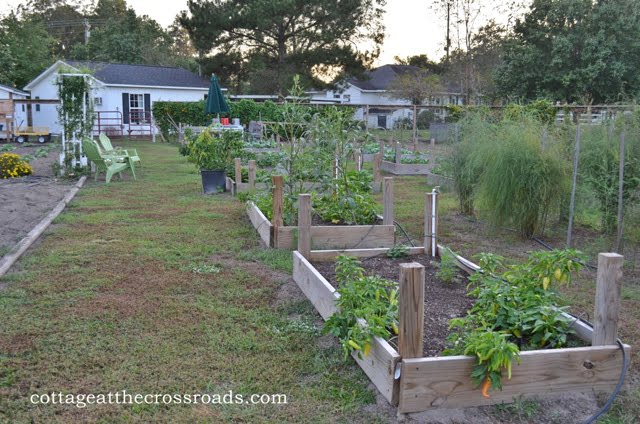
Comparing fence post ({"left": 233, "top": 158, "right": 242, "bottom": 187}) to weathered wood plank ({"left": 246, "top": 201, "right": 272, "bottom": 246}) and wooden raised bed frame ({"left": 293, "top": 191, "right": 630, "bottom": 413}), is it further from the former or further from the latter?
wooden raised bed frame ({"left": 293, "top": 191, "right": 630, "bottom": 413})

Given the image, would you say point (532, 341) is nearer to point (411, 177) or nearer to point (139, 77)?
point (411, 177)

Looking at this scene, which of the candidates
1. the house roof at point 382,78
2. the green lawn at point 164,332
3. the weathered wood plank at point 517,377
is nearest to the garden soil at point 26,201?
the green lawn at point 164,332

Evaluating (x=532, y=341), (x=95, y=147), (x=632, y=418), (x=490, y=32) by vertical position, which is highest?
(x=490, y=32)

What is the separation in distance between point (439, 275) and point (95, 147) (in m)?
9.02

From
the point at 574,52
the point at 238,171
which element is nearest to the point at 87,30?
the point at 574,52

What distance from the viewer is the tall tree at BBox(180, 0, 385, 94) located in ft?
99.2

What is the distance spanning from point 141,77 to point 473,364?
3091 centimetres

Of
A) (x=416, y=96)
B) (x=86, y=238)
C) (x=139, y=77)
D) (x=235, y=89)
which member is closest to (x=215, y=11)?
(x=139, y=77)

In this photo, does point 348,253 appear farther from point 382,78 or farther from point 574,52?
point 382,78

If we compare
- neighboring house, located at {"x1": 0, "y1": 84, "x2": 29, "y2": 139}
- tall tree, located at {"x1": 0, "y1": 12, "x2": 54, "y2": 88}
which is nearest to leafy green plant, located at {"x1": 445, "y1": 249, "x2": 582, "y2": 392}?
neighboring house, located at {"x1": 0, "y1": 84, "x2": 29, "y2": 139}

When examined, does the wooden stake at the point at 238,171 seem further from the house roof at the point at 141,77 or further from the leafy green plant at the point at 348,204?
the house roof at the point at 141,77

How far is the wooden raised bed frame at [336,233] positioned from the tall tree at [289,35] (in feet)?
82.2

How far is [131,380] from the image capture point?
321 cm

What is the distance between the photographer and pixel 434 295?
426cm
